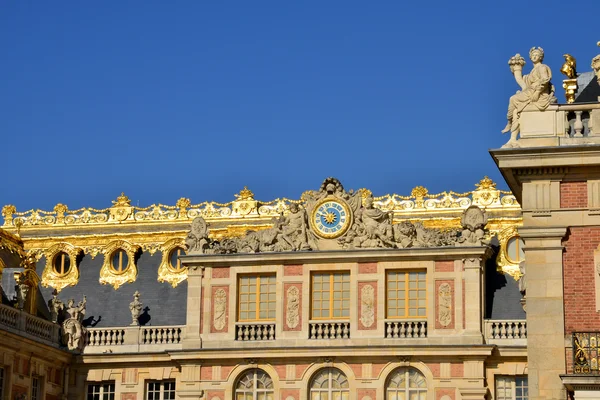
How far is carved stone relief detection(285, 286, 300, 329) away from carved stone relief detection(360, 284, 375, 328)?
1786mm

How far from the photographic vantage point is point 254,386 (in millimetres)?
45469

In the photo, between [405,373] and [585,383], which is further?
[405,373]

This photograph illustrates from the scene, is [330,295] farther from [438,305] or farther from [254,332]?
[438,305]

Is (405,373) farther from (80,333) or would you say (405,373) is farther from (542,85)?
(542,85)

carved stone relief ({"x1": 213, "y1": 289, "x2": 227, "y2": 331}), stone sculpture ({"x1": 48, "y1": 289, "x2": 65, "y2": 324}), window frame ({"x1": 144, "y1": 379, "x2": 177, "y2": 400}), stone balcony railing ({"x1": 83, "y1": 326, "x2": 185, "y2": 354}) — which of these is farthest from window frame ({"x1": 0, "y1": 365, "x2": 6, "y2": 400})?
carved stone relief ({"x1": 213, "y1": 289, "x2": 227, "y2": 331})

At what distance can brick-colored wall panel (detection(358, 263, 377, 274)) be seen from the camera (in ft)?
149

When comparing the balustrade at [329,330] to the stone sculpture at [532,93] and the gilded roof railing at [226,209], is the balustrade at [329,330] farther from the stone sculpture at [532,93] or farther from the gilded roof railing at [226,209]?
the stone sculpture at [532,93]

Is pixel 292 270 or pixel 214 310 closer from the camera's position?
pixel 292 270

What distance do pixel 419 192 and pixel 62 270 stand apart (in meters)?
11.1

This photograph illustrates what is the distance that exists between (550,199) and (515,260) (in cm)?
1537

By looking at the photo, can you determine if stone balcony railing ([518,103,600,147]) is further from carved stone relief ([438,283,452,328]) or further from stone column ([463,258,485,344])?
carved stone relief ([438,283,452,328])

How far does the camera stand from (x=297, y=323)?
4566cm

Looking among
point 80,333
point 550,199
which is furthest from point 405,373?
point 550,199

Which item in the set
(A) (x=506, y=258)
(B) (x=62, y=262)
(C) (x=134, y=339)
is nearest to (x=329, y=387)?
(C) (x=134, y=339)
